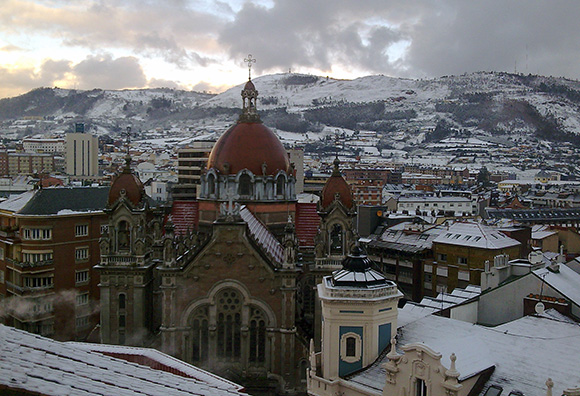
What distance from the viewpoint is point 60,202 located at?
200 feet

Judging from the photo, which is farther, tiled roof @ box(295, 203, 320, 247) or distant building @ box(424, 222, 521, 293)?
distant building @ box(424, 222, 521, 293)

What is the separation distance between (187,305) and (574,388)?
23870 millimetres

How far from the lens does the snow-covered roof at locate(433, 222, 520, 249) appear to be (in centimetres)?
6593

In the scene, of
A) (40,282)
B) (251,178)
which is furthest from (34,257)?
(251,178)

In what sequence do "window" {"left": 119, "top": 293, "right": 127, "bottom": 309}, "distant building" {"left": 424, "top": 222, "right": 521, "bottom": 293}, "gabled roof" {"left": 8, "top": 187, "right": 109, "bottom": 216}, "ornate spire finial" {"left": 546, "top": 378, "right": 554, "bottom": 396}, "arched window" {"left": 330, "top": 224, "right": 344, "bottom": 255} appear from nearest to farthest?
1. "ornate spire finial" {"left": 546, "top": 378, "right": 554, "bottom": 396}
2. "arched window" {"left": 330, "top": 224, "right": 344, "bottom": 255}
3. "window" {"left": 119, "top": 293, "right": 127, "bottom": 309}
4. "gabled roof" {"left": 8, "top": 187, "right": 109, "bottom": 216}
5. "distant building" {"left": 424, "top": 222, "right": 521, "bottom": 293}

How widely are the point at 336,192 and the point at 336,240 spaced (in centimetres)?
349

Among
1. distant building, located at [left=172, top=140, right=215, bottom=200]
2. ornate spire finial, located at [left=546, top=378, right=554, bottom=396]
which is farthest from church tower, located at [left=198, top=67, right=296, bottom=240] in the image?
distant building, located at [left=172, top=140, right=215, bottom=200]

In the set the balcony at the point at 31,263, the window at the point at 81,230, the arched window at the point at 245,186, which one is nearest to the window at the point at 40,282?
the balcony at the point at 31,263

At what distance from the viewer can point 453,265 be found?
6756cm

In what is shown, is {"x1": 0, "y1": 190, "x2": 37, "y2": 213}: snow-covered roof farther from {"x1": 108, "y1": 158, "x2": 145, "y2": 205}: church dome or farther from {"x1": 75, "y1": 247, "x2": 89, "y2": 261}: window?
{"x1": 108, "y1": 158, "x2": 145, "y2": 205}: church dome

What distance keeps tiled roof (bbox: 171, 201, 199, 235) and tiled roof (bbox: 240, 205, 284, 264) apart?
6.88 meters

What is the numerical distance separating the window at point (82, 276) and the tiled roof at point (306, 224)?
26.3 metres

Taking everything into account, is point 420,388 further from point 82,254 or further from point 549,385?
point 82,254

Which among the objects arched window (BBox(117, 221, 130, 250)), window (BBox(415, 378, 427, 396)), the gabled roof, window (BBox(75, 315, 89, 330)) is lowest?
window (BBox(75, 315, 89, 330))
